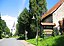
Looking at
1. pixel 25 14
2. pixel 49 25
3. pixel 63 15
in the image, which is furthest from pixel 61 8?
pixel 25 14

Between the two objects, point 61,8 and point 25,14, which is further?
point 25,14

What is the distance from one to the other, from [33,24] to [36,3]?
764cm

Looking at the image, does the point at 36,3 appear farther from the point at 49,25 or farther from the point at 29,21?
the point at 49,25

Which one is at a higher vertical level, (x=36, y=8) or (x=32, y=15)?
(x=36, y=8)

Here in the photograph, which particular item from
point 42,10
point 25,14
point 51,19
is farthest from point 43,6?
point 51,19

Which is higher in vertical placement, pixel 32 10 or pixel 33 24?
pixel 32 10

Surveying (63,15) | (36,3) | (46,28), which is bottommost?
(46,28)

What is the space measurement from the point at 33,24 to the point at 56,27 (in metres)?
20.1

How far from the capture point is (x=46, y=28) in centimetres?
4756

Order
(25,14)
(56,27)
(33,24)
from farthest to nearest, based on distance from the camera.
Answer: (25,14) < (33,24) < (56,27)

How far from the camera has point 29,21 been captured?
226 feet

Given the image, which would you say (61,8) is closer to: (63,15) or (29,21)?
(63,15)

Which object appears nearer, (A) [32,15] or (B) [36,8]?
(B) [36,8]

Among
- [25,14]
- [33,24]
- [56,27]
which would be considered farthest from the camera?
[25,14]
